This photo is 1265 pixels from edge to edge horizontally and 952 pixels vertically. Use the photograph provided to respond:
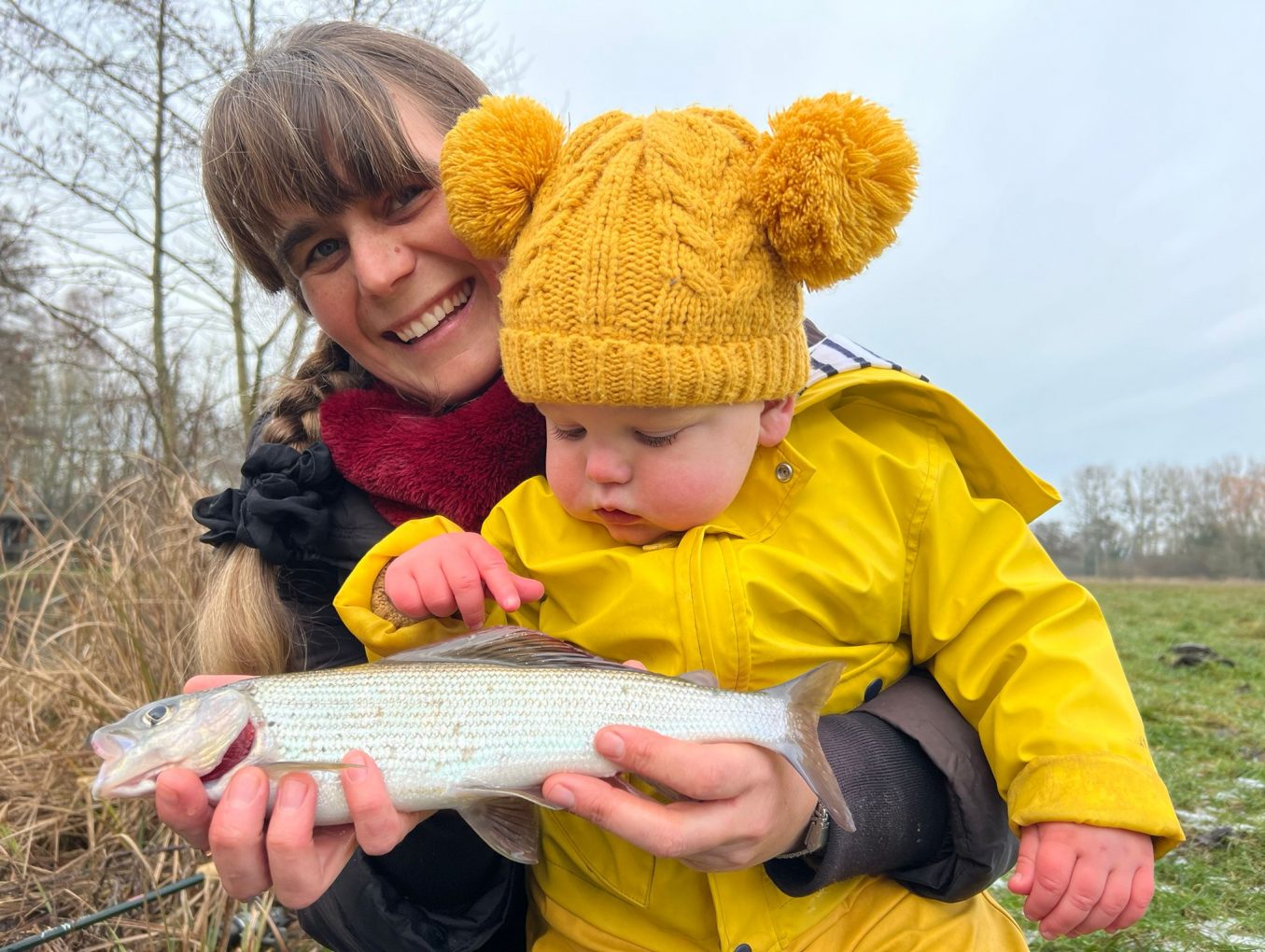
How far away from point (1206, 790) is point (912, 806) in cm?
351

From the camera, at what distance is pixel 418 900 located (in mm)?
2059

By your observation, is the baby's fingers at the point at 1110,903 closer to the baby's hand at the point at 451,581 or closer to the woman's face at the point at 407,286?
the baby's hand at the point at 451,581

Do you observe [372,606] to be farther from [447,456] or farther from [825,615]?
[825,615]

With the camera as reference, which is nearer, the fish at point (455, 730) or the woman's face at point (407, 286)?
the fish at point (455, 730)

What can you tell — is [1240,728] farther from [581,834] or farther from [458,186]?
[458,186]

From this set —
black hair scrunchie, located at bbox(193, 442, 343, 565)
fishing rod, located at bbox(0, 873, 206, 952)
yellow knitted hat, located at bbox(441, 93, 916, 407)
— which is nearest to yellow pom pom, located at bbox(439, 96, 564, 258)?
yellow knitted hat, located at bbox(441, 93, 916, 407)

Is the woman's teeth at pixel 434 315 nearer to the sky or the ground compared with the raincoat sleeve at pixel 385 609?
nearer to the sky

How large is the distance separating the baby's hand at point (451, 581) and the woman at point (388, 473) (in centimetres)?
34

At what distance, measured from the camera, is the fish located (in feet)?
5.29

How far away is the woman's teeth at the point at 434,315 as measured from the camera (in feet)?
7.88

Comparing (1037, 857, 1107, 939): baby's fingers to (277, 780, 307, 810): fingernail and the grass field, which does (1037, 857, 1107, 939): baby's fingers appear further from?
the grass field

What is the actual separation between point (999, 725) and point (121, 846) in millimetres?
3715

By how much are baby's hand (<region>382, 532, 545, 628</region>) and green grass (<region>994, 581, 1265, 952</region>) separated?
2.46 meters

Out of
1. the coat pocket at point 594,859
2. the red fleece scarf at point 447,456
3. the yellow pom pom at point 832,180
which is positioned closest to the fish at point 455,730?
the coat pocket at point 594,859
